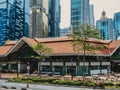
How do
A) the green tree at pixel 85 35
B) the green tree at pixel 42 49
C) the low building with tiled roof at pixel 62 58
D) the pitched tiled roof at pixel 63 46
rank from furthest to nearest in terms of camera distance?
the pitched tiled roof at pixel 63 46, the low building with tiled roof at pixel 62 58, the green tree at pixel 42 49, the green tree at pixel 85 35

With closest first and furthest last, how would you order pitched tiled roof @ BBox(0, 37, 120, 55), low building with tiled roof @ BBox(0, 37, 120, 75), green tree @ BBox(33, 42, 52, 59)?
green tree @ BBox(33, 42, 52, 59)
low building with tiled roof @ BBox(0, 37, 120, 75)
pitched tiled roof @ BBox(0, 37, 120, 55)

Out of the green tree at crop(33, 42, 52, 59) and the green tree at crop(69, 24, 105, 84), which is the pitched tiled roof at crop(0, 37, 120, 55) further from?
the green tree at crop(69, 24, 105, 84)

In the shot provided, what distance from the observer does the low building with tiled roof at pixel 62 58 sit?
54.6 metres

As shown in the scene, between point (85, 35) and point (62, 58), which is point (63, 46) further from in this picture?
point (85, 35)

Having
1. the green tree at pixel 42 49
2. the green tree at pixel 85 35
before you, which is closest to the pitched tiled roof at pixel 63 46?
the green tree at pixel 42 49

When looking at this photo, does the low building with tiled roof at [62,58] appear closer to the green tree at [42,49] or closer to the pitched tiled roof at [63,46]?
the pitched tiled roof at [63,46]

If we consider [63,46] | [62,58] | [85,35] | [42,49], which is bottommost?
[62,58]

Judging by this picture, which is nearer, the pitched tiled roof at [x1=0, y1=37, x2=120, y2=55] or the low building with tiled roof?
the low building with tiled roof

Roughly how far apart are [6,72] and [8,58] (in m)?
3.12

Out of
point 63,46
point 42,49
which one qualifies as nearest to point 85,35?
point 42,49

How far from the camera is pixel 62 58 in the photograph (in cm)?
5575

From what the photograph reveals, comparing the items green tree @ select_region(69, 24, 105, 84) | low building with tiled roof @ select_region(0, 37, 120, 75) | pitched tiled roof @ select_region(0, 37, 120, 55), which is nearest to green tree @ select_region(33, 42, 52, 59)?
low building with tiled roof @ select_region(0, 37, 120, 75)

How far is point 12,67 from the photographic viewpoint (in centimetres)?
6631

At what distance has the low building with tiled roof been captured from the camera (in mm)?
54612
